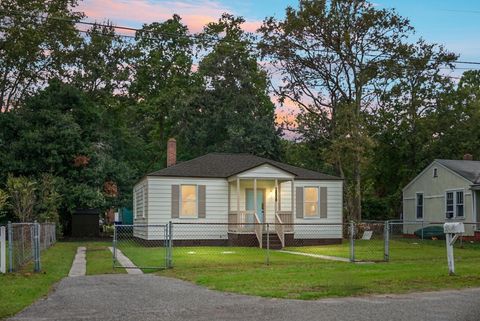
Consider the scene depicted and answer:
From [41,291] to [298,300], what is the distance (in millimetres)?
4961

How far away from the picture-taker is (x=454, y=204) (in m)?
34.5

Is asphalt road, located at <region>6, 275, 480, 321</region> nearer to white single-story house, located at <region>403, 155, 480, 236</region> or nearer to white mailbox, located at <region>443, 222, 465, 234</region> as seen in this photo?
white mailbox, located at <region>443, 222, 465, 234</region>

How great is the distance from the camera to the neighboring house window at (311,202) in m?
30.0

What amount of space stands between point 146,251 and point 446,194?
19.6 m

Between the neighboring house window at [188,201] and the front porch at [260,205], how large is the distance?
5.63 ft

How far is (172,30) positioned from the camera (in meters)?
50.7

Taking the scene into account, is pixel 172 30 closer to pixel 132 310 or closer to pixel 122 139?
pixel 122 139

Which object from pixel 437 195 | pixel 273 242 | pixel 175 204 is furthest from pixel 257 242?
pixel 437 195

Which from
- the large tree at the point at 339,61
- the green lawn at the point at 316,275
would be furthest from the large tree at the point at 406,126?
the green lawn at the point at 316,275

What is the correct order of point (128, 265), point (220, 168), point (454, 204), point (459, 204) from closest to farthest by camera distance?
point (128, 265) → point (220, 168) → point (459, 204) → point (454, 204)

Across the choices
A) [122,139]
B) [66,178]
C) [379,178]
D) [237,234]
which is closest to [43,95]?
[66,178]

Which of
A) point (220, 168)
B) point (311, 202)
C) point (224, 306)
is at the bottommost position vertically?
point (224, 306)

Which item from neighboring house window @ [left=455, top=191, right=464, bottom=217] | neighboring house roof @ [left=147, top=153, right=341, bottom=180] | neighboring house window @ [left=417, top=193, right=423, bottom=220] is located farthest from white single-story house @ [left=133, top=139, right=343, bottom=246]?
neighboring house window @ [left=417, top=193, right=423, bottom=220]

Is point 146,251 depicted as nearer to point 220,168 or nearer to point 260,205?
point 220,168
